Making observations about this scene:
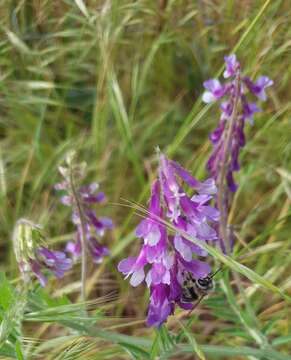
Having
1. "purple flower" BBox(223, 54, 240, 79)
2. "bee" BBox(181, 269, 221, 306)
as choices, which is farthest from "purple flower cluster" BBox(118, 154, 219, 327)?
"purple flower" BBox(223, 54, 240, 79)

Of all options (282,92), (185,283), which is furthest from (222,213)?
(282,92)

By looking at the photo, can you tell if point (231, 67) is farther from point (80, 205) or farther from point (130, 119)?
point (130, 119)

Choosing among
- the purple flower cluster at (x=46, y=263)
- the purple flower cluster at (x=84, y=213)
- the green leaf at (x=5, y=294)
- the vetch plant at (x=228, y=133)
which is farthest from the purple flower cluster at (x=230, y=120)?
the green leaf at (x=5, y=294)

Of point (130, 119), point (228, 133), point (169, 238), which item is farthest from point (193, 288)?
point (130, 119)

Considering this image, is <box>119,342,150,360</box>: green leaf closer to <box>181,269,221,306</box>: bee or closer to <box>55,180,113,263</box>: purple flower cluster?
<box>181,269,221,306</box>: bee

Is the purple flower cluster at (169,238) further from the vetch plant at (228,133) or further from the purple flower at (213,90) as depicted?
the purple flower at (213,90)

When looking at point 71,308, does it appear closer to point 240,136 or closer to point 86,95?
point 240,136
